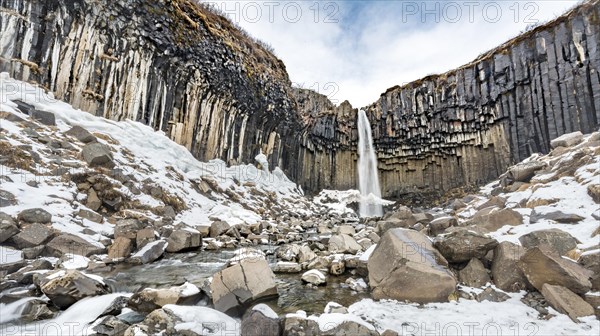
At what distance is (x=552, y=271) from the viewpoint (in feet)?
16.6

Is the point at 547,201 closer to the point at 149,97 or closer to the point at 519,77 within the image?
the point at 149,97

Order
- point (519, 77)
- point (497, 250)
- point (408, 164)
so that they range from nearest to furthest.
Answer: point (497, 250) → point (519, 77) → point (408, 164)

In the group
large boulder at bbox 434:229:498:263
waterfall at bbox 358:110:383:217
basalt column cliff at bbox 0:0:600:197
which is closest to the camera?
large boulder at bbox 434:229:498:263

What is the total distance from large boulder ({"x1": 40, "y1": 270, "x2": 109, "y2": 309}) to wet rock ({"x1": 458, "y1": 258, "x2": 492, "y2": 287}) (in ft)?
24.7

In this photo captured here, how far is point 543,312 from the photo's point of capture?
4.72m

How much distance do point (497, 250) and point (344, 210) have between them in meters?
25.8

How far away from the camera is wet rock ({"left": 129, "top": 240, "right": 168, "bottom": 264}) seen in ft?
27.2

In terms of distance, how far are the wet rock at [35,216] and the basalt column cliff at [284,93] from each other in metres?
10.1

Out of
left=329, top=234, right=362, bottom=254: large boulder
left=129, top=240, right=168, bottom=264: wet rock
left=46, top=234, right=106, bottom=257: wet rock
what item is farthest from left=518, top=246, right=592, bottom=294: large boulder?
left=46, top=234, right=106, bottom=257: wet rock

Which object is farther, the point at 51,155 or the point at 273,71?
the point at 273,71

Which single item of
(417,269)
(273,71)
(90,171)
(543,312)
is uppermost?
(273,71)

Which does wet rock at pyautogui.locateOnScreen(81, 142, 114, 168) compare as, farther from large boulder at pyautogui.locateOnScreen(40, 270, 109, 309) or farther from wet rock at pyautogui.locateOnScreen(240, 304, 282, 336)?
wet rock at pyautogui.locateOnScreen(240, 304, 282, 336)

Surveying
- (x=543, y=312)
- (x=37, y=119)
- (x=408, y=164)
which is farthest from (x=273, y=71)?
(x=543, y=312)

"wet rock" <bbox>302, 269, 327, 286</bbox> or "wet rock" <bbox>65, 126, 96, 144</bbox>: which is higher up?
"wet rock" <bbox>65, 126, 96, 144</bbox>
